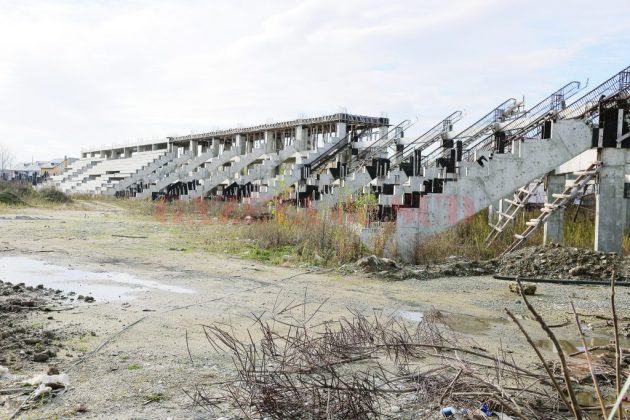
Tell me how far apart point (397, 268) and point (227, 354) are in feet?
22.9

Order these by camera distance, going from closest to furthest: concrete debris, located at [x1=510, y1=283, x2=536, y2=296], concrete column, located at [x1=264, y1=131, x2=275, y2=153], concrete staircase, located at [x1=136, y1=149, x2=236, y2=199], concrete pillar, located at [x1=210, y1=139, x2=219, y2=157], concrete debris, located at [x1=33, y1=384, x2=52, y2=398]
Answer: concrete debris, located at [x1=33, y1=384, x2=52, y2=398] < concrete debris, located at [x1=510, y1=283, x2=536, y2=296] < concrete column, located at [x1=264, y1=131, x2=275, y2=153] < concrete staircase, located at [x1=136, y1=149, x2=236, y2=199] < concrete pillar, located at [x1=210, y1=139, x2=219, y2=157]

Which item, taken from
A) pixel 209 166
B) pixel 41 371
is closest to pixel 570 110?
pixel 41 371

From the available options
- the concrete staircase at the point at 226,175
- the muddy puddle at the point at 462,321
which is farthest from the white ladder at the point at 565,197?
the concrete staircase at the point at 226,175

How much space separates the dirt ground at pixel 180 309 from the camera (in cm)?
463

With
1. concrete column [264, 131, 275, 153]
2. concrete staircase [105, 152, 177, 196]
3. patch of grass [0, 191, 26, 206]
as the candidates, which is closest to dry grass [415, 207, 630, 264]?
concrete column [264, 131, 275, 153]

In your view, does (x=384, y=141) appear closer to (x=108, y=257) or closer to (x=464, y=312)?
(x=108, y=257)

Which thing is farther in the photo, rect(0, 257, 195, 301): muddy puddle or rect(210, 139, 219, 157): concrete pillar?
rect(210, 139, 219, 157): concrete pillar

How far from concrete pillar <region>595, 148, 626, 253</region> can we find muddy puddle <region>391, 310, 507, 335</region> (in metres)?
7.38

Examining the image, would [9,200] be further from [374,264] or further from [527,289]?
[527,289]

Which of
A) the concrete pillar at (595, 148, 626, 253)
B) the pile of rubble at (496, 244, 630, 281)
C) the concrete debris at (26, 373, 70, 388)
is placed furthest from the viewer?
the concrete pillar at (595, 148, 626, 253)

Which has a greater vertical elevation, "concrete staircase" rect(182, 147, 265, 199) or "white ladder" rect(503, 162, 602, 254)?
"concrete staircase" rect(182, 147, 265, 199)

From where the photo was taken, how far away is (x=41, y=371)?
504 cm

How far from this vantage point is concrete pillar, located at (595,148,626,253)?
13906mm

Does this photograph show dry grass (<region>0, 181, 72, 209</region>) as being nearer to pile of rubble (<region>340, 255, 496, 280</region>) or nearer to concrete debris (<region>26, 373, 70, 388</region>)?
pile of rubble (<region>340, 255, 496, 280</region>)
